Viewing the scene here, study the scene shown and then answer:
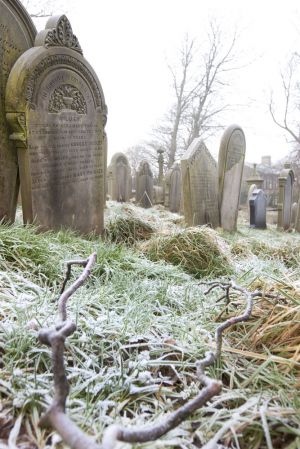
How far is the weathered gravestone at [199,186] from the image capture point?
573 cm

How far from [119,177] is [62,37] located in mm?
8539

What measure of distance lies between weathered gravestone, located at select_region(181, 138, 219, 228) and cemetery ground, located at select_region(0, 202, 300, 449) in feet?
11.3

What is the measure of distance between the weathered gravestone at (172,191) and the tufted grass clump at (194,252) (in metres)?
8.85

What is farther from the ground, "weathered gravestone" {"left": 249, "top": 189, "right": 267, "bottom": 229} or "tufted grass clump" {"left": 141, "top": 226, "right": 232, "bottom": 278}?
"tufted grass clump" {"left": 141, "top": 226, "right": 232, "bottom": 278}

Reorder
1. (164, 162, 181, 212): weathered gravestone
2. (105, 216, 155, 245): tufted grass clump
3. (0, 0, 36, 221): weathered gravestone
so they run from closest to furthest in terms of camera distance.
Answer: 1. (0, 0, 36, 221): weathered gravestone
2. (105, 216, 155, 245): tufted grass clump
3. (164, 162, 181, 212): weathered gravestone

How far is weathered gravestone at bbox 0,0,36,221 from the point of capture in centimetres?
346

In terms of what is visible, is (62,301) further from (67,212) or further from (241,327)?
(67,212)

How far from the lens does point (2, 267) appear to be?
7.02 feet

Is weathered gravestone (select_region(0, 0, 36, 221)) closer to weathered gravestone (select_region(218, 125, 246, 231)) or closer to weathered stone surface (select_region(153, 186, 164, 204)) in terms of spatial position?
weathered gravestone (select_region(218, 125, 246, 231))

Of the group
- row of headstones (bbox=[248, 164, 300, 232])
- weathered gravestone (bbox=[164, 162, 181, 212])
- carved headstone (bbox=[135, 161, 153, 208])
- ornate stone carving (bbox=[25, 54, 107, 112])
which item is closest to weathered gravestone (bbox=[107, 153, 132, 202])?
carved headstone (bbox=[135, 161, 153, 208])

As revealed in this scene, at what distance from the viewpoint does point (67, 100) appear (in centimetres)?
378

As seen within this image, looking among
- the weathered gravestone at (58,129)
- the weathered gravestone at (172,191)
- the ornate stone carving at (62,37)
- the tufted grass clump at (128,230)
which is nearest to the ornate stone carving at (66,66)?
the weathered gravestone at (58,129)

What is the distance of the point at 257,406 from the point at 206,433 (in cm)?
18

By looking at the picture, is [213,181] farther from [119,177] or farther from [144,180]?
[119,177]
